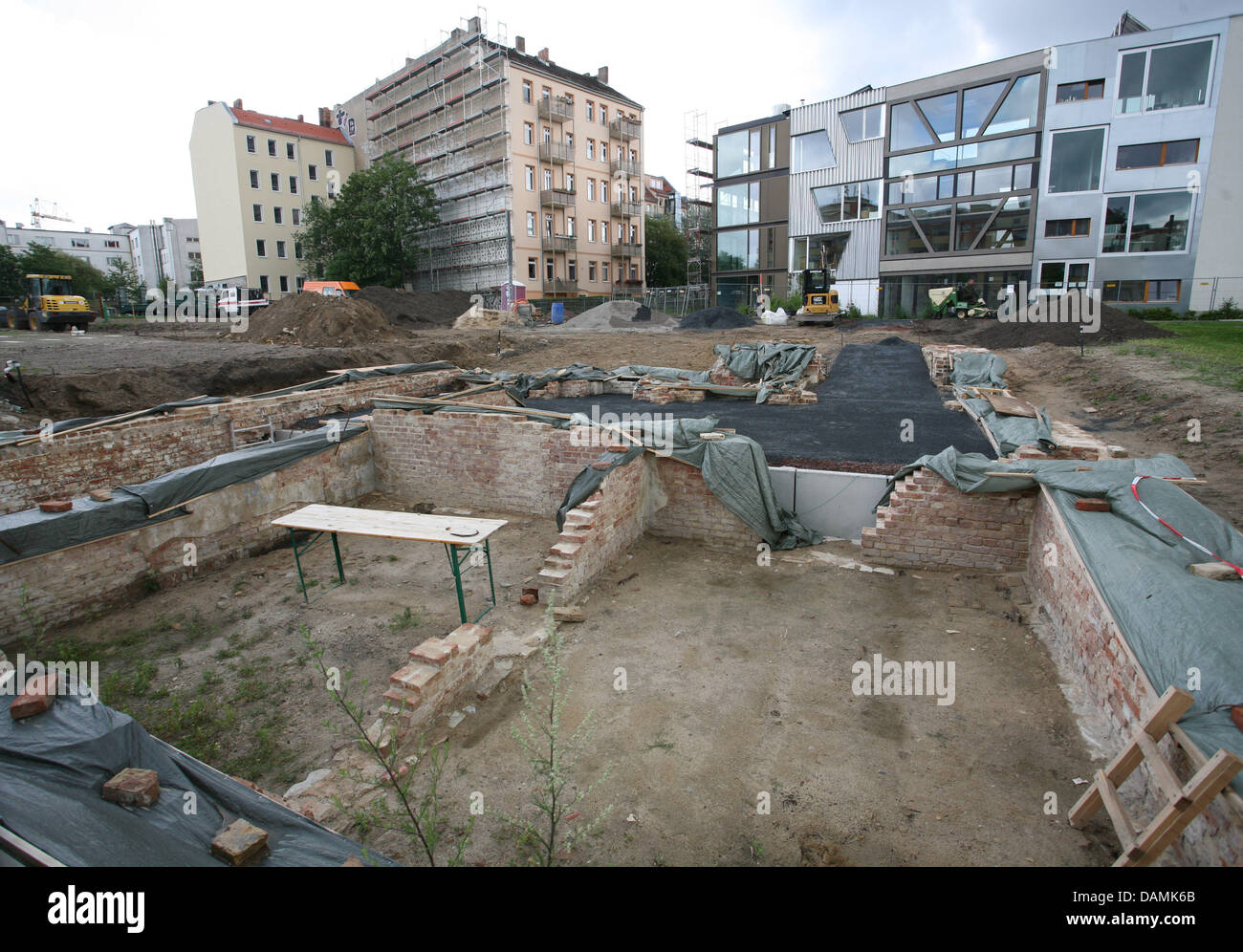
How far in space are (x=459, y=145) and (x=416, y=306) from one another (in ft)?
43.0

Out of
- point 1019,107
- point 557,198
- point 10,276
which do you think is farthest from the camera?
point 10,276

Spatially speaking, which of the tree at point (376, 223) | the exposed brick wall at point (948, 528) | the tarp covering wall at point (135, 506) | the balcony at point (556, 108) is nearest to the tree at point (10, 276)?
the tree at point (376, 223)

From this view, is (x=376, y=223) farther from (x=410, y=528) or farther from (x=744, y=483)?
(x=410, y=528)

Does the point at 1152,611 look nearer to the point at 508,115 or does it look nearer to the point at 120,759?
the point at 120,759

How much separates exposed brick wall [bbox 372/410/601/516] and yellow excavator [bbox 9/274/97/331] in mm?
27416

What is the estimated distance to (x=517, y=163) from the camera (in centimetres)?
3916

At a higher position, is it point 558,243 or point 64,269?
Answer: point 558,243

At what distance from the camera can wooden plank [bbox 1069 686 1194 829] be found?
320 cm

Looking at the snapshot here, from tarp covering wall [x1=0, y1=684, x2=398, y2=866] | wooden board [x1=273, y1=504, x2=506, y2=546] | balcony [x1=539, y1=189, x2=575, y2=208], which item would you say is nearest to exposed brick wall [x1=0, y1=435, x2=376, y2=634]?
wooden board [x1=273, y1=504, x2=506, y2=546]

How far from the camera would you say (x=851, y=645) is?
6.14 metres

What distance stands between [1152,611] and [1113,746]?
0.98 meters

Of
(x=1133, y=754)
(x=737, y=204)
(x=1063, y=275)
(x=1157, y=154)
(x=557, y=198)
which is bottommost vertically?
(x=1133, y=754)

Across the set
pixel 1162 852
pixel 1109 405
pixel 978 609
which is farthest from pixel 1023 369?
pixel 1162 852
